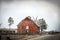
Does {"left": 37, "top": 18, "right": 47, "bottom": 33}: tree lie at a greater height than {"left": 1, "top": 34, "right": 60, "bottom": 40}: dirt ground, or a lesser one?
greater

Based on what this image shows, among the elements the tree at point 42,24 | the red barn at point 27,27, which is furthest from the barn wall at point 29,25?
the tree at point 42,24

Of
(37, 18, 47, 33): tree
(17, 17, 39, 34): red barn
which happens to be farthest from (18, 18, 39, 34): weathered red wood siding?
(37, 18, 47, 33): tree

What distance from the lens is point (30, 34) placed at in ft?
14.6

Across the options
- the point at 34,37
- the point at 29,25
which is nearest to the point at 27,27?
the point at 29,25

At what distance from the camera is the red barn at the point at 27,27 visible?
4477 millimetres

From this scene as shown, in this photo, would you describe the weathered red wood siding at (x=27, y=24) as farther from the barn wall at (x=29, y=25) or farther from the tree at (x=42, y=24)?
the tree at (x=42, y=24)

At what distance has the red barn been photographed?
14.7 feet

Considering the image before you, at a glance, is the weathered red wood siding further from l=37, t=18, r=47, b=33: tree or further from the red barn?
l=37, t=18, r=47, b=33: tree

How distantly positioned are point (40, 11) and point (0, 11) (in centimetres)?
127

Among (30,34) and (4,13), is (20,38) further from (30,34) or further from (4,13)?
(4,13)

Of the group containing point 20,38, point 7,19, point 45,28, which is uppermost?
point 7,19

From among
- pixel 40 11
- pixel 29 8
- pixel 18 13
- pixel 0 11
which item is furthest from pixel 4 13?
pixel 40 11

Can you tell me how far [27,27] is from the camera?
4.50 meters

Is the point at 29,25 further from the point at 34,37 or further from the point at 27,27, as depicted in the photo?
the point at 34,37
